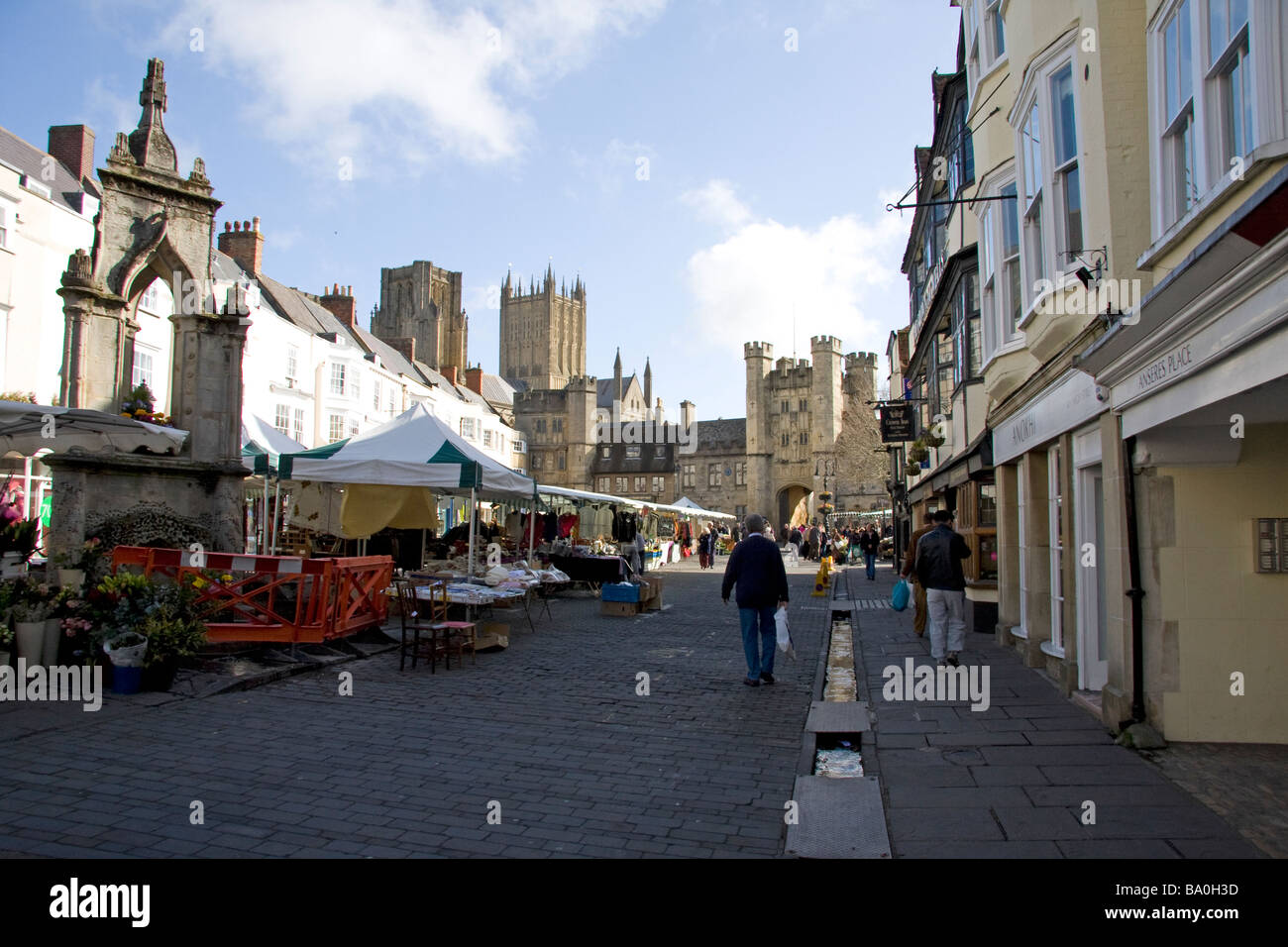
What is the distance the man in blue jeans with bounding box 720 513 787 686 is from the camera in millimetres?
8602

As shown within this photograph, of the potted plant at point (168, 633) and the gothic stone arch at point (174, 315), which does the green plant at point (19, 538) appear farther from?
the potted plant at point (168, 633)

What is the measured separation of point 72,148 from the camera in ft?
86.2

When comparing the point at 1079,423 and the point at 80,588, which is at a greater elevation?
the point at 1079,423

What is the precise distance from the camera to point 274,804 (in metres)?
4.55

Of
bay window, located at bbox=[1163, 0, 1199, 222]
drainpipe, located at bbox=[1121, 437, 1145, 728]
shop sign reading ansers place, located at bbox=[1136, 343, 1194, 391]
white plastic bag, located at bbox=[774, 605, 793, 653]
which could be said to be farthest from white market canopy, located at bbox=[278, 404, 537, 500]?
bay window, located at bbox=[1163, 0, 1199, 222]

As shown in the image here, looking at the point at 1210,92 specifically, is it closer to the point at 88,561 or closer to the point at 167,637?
the point at 167,637

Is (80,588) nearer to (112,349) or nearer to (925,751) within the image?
(112,349)

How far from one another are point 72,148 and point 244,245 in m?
8.65

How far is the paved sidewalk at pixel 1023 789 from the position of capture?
4.07 m

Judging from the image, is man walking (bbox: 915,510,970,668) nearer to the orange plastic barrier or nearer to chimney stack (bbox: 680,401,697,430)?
the orange plastic barrier

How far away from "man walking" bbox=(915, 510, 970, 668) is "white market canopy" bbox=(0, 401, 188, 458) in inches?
343

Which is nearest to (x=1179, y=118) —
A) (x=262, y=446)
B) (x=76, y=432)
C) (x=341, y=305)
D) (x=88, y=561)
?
(x=76, y=432)
